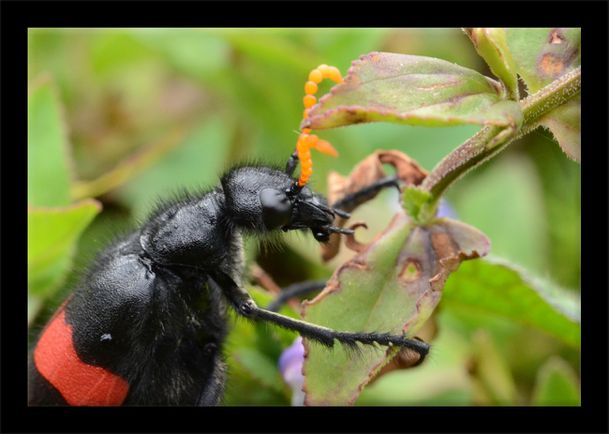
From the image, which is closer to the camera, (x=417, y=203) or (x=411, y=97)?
(x=411, y=97)

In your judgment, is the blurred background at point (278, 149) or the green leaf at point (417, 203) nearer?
the green leaf at point (417, 203)

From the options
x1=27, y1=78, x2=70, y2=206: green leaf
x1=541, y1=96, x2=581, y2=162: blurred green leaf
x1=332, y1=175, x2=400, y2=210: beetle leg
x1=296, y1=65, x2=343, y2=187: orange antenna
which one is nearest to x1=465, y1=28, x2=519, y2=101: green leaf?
x1=541, y1=96, x2=581, y2=162: blurred green leaf

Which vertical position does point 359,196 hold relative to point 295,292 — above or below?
above

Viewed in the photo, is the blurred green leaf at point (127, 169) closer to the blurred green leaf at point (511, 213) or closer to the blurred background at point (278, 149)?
the blurred background at point (278, 149)

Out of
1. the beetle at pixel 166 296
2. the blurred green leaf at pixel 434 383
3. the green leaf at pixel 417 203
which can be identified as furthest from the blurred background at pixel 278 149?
the green leaf at pixel 417 203

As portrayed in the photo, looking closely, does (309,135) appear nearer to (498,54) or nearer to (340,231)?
(340,231)

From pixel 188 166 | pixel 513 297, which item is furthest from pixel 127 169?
pixel 513 297
